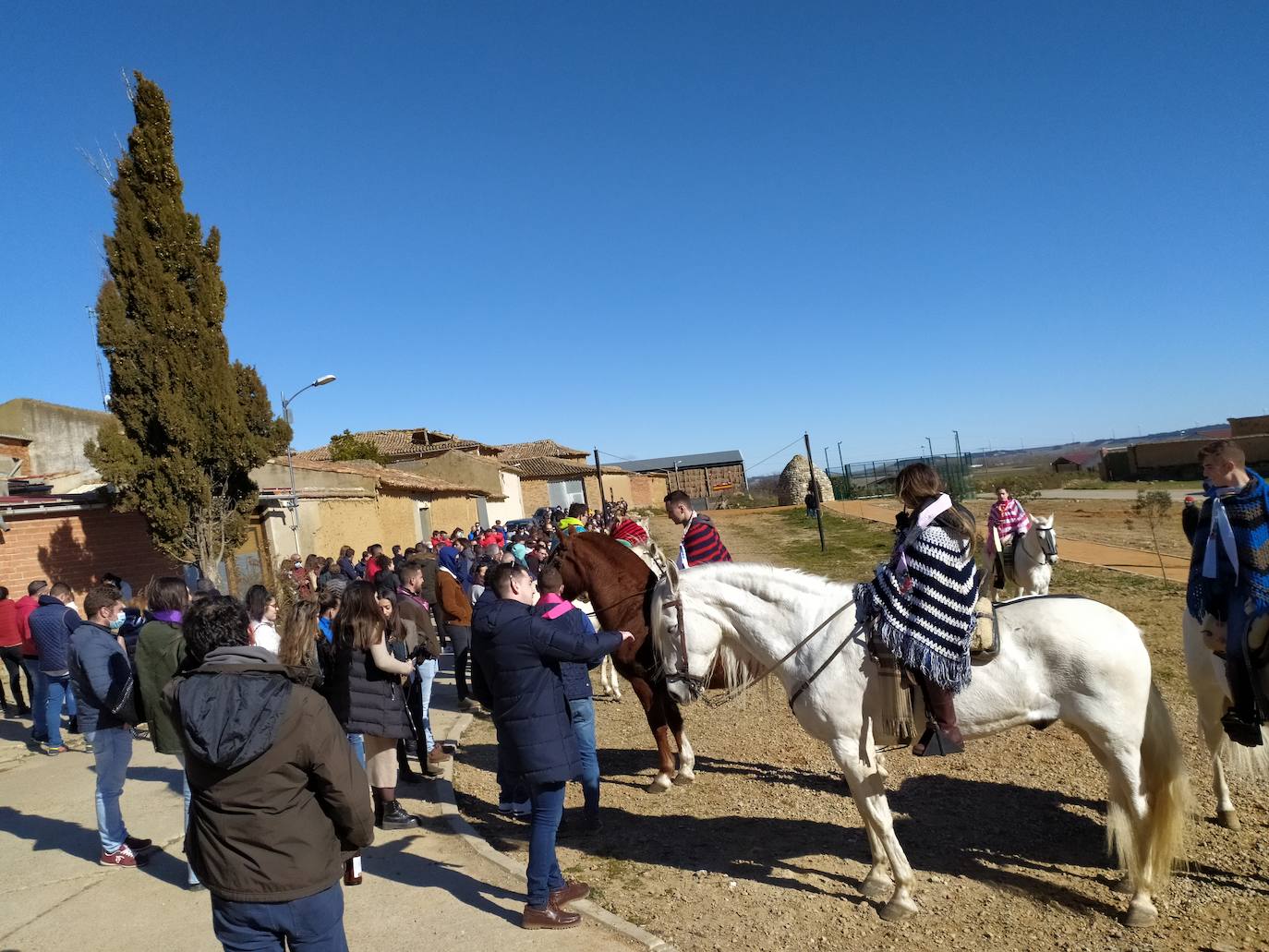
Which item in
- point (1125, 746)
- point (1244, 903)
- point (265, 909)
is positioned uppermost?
point (265, 909)

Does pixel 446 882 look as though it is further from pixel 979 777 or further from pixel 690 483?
pixel 690 483

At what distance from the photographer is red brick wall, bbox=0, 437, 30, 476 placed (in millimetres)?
17219

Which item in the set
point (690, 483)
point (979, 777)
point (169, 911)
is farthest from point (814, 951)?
point (690, 483)

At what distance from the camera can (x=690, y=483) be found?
6881 cm

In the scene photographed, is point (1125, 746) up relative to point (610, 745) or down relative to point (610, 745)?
up

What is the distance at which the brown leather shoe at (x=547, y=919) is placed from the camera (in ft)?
12.7

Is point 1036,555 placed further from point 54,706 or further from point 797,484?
point 797,484

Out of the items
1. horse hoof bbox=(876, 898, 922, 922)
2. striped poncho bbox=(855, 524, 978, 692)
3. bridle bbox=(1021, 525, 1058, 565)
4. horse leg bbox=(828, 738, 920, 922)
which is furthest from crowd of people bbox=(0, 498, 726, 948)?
bridle bbox=(1021, 525, 1058, 565)

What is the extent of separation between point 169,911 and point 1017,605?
16.4ft

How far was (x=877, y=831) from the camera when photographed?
402 centimetres

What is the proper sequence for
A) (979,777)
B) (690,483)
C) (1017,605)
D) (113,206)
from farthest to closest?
(690,483)
(113,206)
(979,777)
(1017,605)

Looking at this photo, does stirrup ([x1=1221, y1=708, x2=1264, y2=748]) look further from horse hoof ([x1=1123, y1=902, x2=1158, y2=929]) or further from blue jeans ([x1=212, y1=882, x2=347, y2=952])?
blue jeans ([x1=212, y1=882, x2=347, y2=952])

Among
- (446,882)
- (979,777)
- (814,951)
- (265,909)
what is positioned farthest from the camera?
(979,777)

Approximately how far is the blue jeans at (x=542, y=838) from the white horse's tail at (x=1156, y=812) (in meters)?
2.78
